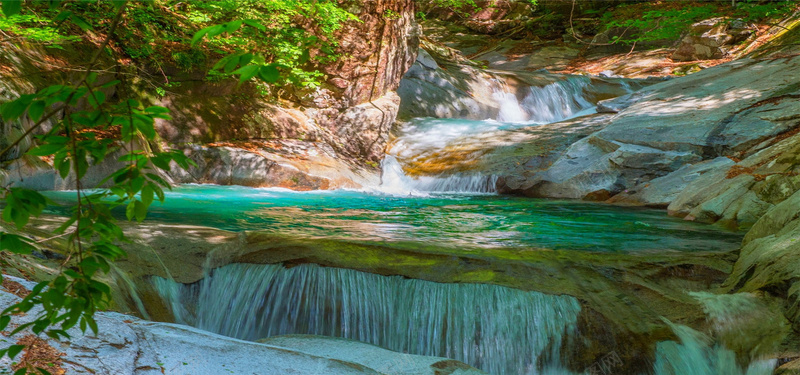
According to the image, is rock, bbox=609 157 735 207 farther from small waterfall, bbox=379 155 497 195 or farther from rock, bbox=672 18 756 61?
rock, bbox=672 18 756 61

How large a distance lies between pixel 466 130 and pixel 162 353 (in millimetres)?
12383

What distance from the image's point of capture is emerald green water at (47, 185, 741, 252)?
5506 mm

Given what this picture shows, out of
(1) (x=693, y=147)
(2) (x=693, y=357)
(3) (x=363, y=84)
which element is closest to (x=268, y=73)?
(2) (x=693, y=357)

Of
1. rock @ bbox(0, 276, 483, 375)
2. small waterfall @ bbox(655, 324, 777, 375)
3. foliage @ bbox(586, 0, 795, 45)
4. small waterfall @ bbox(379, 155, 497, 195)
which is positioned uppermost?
foliage @ bbox(586, 0, 795, 45)

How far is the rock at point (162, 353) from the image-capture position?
7.52 feet

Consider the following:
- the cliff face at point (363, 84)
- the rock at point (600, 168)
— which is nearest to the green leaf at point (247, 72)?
the rock at point (600, 168)

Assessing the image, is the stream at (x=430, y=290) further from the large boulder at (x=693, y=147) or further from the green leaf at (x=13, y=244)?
the green leaf at (x=13, y=244)

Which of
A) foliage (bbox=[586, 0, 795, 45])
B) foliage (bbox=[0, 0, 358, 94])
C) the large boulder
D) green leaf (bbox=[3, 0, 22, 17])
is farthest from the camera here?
foliage (bbox=[586, 0, 795, 45])

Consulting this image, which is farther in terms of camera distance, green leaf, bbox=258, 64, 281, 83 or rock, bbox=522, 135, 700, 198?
rock, bbox=522, 135, 700, 198

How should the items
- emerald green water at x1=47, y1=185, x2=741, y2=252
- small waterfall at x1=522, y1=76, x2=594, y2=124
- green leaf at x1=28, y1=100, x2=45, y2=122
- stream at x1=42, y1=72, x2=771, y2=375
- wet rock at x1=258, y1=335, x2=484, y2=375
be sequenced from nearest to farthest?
green leaf at x1=28, y1=100, x2=45, y2=122 → wet rock at x1=258, y1=335, x2=484, y2=375 → stream at x1=42, y1=72, x2=771, y2=375 → emerald green water at x1=47, y1=185, x2=741, y2=252 → small waterfall at x1=522, y1=76, x2=594, y2=124

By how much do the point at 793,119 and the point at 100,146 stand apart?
34.2ft

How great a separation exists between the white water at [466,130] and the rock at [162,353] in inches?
322

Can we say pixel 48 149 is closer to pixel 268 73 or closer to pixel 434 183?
pixel 268 73

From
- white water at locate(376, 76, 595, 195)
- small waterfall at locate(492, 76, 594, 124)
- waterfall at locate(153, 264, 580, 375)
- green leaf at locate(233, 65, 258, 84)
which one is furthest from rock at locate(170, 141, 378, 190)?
green leaf at locate(233, 65, 258, 84)
